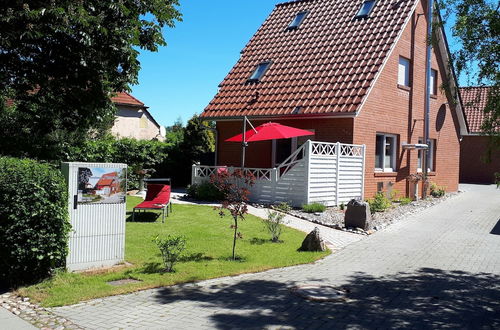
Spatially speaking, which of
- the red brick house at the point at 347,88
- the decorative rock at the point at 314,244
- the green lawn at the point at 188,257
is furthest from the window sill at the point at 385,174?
the decorative rock at the point at 314,244

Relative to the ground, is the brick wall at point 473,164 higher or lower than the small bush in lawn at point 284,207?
higher

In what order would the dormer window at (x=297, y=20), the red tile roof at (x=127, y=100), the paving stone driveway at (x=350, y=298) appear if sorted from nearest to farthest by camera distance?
the paving stone driveway at (x=350, y=298)
the dormer window at (x=297, y=20)
the red tile roof at (x=127, y=100)

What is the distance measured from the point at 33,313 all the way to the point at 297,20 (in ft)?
62.9

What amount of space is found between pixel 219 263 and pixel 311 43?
14185mm

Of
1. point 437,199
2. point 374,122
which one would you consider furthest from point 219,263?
point 437,199

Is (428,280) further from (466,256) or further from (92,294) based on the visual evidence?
(92,294)

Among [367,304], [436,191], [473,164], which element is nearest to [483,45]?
Result: [367,304]

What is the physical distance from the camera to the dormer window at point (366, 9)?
64.7 ft

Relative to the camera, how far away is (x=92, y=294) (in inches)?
250

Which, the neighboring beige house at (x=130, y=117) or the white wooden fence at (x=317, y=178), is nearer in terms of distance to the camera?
the white wooden fence at (x=317, y=178)

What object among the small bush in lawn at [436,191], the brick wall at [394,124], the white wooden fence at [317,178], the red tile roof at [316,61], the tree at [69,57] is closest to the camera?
the tree at [69,57]

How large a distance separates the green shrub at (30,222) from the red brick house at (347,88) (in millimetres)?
11290

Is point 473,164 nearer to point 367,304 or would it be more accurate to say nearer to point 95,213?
point 367,304

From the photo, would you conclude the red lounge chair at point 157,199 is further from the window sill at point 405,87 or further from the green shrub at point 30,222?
the window sill at point 405,87
